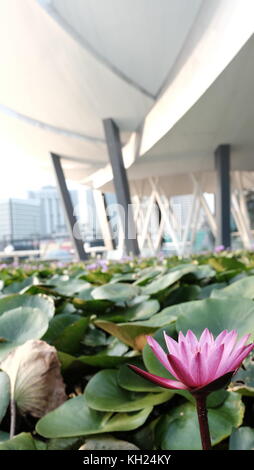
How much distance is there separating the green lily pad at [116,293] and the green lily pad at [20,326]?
0.17 m

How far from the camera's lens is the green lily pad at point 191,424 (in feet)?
1.25

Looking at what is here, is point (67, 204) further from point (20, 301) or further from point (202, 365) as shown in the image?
point (202, 365)

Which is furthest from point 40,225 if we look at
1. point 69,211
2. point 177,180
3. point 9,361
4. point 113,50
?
point 9,361

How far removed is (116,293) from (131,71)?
9.01 metres

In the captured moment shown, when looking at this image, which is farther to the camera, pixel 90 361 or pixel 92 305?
pixel 92 305

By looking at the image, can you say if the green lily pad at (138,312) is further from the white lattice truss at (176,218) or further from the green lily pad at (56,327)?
the white lattice truss at (176,218)

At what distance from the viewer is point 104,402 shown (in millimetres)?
448

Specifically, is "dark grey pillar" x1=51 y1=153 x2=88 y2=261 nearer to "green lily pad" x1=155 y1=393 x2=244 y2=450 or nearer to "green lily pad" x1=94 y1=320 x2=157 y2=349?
"green lily pad" x1=94 y1=320 x2=157 y2=349

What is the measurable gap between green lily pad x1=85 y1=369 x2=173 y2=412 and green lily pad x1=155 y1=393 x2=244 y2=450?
0.02 metres

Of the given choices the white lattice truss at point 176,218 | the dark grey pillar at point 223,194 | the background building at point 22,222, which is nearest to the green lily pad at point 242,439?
the dark grey pillar at point 223,194

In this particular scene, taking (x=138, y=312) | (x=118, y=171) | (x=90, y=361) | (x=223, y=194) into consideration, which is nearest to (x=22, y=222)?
(x=118, y=171)

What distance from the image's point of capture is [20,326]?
62cm

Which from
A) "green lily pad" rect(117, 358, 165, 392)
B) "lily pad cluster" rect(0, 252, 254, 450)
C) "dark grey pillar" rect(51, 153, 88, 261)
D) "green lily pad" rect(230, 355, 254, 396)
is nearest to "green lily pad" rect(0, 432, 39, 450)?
"lily pad cluster" rect(0, 252, 254, 450)
